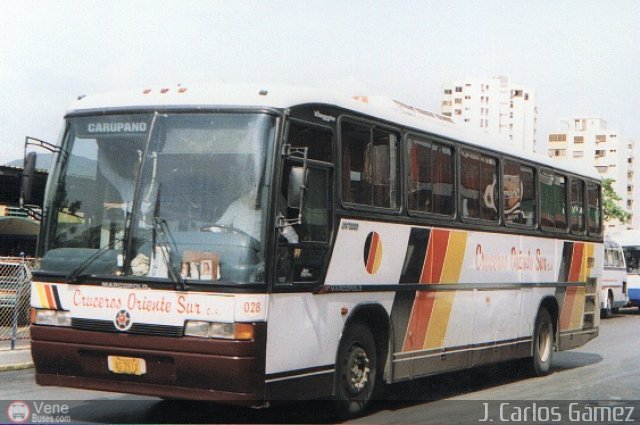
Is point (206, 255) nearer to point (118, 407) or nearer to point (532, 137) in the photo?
point (118, 407)

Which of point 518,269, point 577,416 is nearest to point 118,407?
point 577,416

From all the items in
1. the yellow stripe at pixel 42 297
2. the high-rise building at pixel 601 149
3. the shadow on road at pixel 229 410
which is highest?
the high-rise building at pixel 601 149

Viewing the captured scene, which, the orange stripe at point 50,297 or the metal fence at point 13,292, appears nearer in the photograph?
the orange stripe at point 50,297

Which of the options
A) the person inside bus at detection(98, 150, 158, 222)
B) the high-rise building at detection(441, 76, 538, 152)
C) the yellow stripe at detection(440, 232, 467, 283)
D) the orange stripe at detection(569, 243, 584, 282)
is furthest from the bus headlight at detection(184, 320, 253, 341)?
the high-rise building at detection(441, 76, 538, 152)

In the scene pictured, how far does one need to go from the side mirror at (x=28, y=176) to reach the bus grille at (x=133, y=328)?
4.46 feet

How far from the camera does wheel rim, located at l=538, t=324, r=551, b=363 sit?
14.9m

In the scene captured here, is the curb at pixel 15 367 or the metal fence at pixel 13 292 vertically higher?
the metal fence at pixel 13 292

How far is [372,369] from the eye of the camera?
10.1 meters

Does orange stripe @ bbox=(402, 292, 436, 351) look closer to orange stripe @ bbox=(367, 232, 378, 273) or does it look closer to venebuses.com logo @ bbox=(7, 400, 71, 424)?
orange stripe @ bbox=(367, 232, 378, 273)

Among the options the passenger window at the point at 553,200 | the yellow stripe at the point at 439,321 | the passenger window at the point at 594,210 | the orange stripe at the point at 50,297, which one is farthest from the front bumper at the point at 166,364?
the passenger window at the point at 594,210

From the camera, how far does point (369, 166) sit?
10094 millimetres

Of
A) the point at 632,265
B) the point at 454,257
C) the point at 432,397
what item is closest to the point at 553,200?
the point at 454,257

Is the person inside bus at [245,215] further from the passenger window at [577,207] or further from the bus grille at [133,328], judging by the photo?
the passenger window at [577,207]

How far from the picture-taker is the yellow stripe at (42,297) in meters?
8.86
